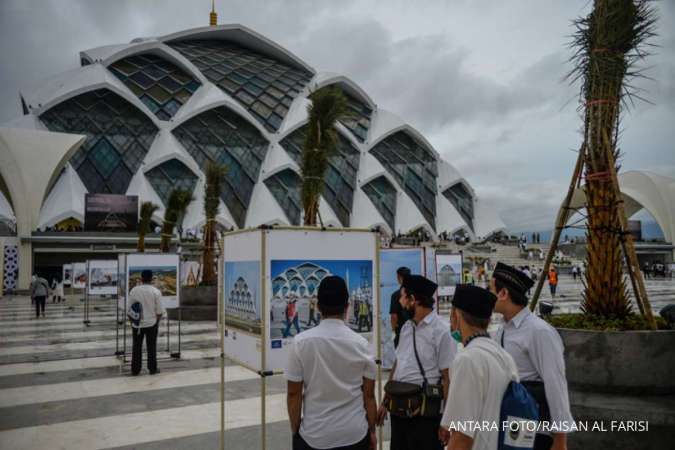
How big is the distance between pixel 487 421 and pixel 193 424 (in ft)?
12.0

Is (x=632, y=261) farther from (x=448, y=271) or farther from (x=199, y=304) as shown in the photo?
(x=199, y=304)

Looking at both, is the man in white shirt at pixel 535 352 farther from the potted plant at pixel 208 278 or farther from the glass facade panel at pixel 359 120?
the glass facade panel at pixel 359 120

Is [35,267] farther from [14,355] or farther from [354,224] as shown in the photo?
[14,355]

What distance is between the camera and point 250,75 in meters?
44.5

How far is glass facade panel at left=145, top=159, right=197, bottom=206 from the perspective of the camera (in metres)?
34.9

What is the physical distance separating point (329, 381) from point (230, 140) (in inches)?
1480

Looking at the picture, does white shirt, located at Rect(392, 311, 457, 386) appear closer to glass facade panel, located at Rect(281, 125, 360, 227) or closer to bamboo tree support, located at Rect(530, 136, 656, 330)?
bamboo tree support, located at Rect(530, 136, 656, 330)

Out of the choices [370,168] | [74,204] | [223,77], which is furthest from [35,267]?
[370,168]

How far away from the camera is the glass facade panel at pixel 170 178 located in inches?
1374

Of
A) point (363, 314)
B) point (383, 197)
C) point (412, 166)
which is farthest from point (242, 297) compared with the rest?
point (412, 166)

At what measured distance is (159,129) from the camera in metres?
37.1

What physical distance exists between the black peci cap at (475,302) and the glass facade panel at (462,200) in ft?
152

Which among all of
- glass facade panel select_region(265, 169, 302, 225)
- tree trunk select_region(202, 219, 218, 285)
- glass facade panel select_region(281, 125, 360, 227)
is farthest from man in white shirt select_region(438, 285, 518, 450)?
glass facade panel select_region(281, 125, 360, 227)

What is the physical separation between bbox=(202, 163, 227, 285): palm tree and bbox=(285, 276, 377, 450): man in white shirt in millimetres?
13841
